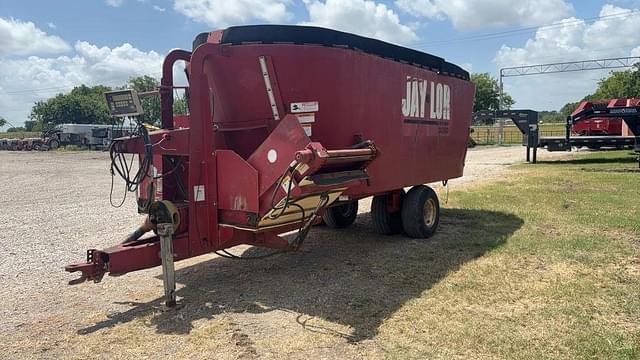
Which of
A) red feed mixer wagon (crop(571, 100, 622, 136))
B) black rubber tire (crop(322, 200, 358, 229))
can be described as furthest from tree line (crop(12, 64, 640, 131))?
black rubber tire (crop(322, 200, 358, 229))

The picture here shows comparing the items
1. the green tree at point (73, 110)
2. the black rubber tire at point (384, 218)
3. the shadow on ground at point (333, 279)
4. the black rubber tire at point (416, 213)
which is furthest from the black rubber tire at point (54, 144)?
the black rubber tire at point (416, 213)

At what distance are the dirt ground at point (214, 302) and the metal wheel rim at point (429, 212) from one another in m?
0.30

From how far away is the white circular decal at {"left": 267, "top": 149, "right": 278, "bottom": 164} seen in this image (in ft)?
14.7

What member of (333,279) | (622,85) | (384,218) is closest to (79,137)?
(384,218)

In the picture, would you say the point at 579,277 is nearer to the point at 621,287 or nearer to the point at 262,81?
the point at 621,287

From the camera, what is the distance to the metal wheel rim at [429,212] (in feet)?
25.5

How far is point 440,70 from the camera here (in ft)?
25.2

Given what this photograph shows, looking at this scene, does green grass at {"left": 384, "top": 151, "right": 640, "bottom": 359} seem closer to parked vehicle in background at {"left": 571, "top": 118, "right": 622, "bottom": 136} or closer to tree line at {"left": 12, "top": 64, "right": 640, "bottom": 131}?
parked vehicle in background at {"left": 571, "top": 118, "right": 622, "bottom": 136}

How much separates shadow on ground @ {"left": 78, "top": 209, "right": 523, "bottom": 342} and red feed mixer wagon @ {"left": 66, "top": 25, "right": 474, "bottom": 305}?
0.42 m

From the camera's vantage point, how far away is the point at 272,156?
14.8ft

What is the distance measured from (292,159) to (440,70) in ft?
13.6

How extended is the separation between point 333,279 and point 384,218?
2.40 m

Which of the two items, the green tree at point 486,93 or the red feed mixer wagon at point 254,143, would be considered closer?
the red feed mixer wagon at point 254,143

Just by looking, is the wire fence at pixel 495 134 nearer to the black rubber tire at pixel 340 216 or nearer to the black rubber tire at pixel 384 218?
the black rubber tire at pixel 340 216
